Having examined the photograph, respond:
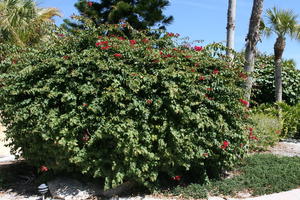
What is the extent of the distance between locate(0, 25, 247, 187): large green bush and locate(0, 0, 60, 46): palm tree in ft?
20.6

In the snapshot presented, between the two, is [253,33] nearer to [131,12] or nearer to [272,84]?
[272,84]

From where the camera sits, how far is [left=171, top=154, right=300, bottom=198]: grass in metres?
4.77

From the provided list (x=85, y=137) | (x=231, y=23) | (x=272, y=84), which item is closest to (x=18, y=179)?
(x=85, y=137)

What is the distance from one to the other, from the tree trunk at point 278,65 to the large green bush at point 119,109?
6808mm

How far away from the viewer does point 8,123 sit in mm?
5098

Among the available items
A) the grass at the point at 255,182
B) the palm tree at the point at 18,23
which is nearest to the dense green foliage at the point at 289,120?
the grass at the point at 255,182

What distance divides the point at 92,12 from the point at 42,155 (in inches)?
490

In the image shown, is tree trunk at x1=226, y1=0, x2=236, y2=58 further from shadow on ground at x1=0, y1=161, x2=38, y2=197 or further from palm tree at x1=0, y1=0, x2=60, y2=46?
palm tree at x1=0, y1=0, x2=60, y2=46

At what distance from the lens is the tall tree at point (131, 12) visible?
1554 cm

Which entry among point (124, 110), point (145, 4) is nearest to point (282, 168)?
point (124, 110)

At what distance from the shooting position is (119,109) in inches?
174

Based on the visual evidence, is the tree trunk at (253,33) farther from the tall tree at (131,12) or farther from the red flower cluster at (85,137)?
the tall tree at (131,12)

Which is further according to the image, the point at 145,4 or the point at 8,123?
the point at 145,4

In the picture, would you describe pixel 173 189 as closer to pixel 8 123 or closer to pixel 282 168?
pixel 282 168
